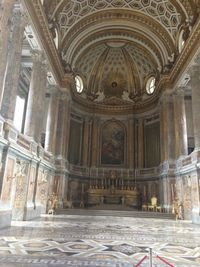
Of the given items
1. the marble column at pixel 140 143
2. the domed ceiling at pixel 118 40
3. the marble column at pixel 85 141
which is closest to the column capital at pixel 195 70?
the domed ceiling at pixel 118 40

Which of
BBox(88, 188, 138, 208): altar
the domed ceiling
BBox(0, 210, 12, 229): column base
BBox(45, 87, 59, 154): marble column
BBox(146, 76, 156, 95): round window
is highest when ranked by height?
the domed ceiling

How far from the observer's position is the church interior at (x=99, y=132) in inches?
286

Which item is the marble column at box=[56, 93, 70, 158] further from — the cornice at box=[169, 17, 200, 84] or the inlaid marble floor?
the inlaid marble floor

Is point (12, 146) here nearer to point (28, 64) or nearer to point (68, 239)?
point (68, 239)

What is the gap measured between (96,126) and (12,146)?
16.7 m

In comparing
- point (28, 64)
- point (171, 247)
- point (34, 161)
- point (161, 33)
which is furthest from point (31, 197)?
point (161, 33)

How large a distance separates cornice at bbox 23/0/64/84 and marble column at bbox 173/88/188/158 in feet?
32.3

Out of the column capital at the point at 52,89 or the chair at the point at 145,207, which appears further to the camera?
the chair at the point at 145,207

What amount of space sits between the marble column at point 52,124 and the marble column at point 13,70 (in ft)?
25.4

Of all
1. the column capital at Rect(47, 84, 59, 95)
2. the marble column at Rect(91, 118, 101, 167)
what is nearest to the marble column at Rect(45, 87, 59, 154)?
the column capital at Rect(47, 84, 59, 95)

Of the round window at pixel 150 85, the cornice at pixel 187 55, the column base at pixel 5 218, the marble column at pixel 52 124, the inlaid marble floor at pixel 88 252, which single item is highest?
the round window at pixel 150 85

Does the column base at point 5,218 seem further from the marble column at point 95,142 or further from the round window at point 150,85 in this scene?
the round window at point 150,85

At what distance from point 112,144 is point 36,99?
1274cm

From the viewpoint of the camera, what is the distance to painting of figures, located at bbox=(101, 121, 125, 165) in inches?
995
